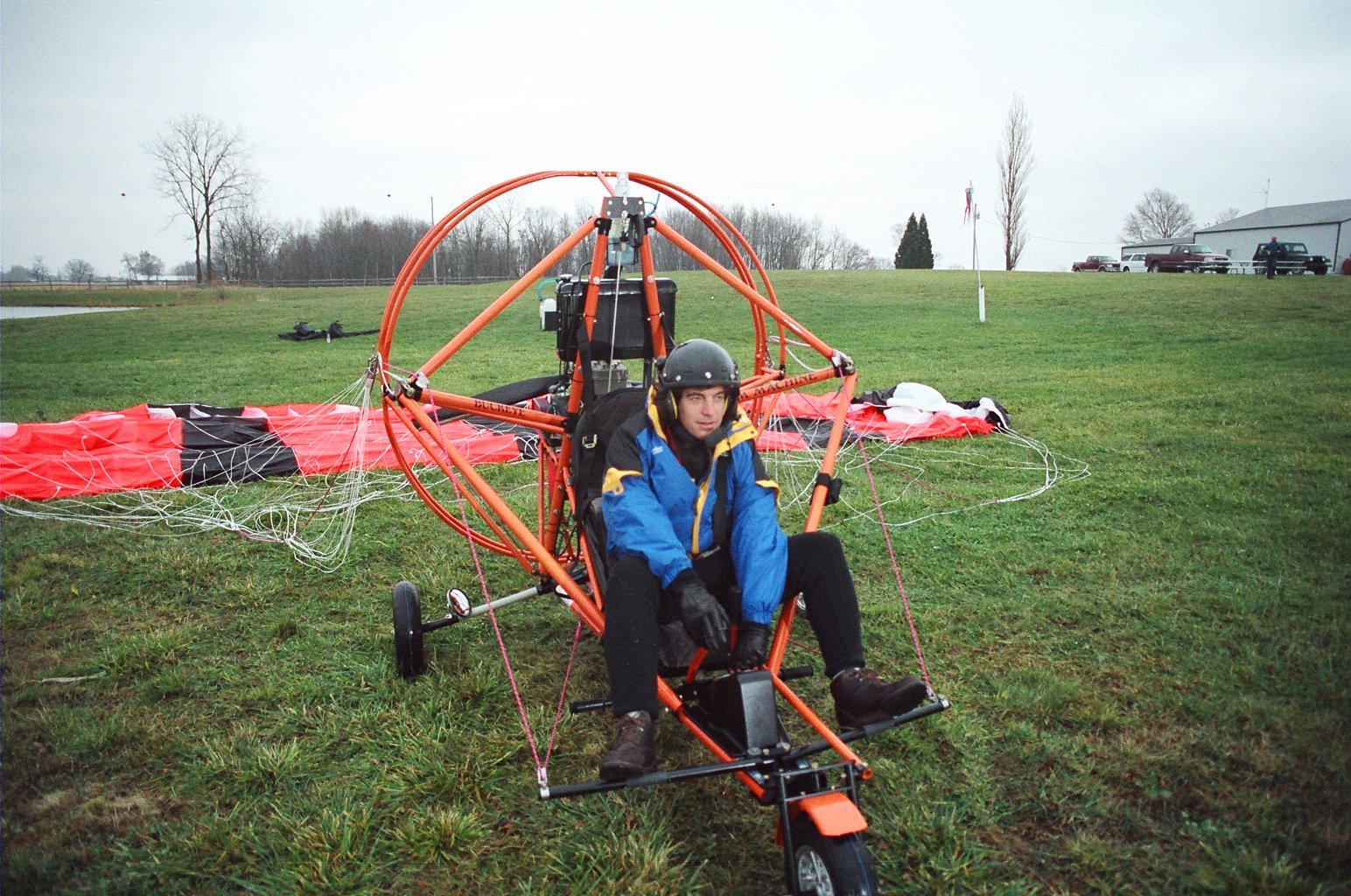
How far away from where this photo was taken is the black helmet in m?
3.04

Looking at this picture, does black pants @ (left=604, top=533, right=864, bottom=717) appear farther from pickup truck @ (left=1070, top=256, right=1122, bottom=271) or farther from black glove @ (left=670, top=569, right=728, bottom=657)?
pickup truck @ (left=1070, top=256, right=1122, bottom=271)

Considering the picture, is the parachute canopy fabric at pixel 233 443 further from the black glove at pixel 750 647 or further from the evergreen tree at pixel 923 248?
the evergreen tree at pixel 923 248

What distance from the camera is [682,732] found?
329 centimetres

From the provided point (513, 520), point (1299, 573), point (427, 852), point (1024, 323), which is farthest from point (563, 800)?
point (1024, 323)

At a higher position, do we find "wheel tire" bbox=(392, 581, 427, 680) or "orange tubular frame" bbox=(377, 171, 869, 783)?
"orange tubular frame" bbox=(377, 171, 869, 783)

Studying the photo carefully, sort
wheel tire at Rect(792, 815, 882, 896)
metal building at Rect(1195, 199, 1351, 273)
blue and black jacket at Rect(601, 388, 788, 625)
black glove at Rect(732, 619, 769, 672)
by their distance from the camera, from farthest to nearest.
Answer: metal building at Rect(1195, 199, 1351, 273), blue and black jacket at Rect(601, 388, 788, 625), black glove at Rect(732, 619, 769, 672), wheel tire at Rect(792, 815, 882, 896)

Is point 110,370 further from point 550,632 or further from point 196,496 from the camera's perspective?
point 550,632

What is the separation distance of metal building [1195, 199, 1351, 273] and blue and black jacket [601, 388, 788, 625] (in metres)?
58.6

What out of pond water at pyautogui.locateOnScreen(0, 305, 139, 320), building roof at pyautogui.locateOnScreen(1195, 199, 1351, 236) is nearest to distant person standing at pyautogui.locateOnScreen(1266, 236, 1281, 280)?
building roof at pyautogui.locateOnScreen(1195, 199, 1351, 236)

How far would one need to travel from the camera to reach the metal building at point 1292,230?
51188 millimetres

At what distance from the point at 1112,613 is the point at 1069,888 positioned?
6.60 feet

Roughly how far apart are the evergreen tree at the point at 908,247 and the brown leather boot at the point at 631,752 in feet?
184

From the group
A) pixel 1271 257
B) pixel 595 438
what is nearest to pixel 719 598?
pixel 595 438

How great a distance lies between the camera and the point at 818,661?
3.89m
